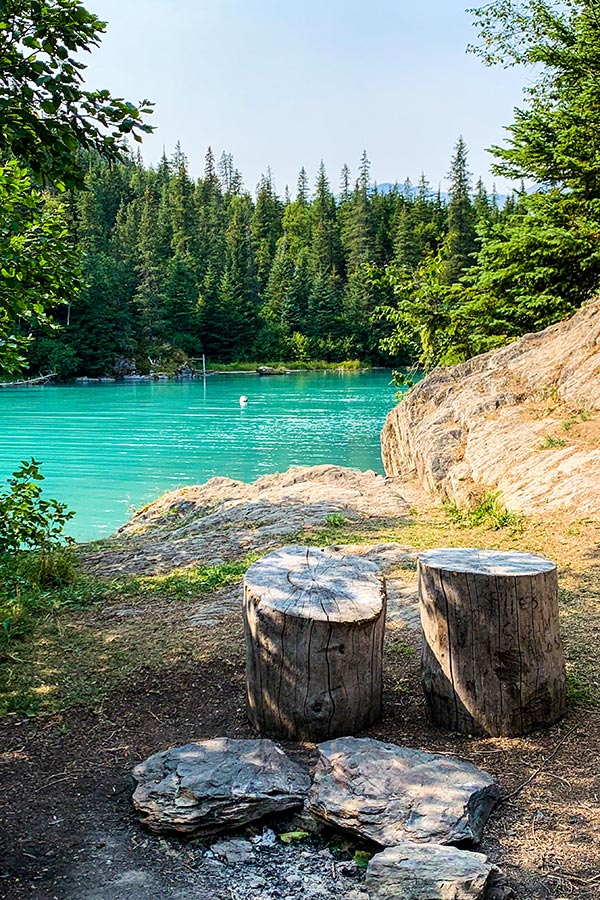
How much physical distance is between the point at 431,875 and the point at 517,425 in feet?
25.0

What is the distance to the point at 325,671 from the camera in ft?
11.9

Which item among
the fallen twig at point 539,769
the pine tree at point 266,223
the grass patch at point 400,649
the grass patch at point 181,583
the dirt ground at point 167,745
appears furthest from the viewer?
the pine tree at point 266,223

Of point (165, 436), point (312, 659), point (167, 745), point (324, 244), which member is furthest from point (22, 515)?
point (324, 244)

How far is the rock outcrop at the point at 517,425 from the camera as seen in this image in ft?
26.2

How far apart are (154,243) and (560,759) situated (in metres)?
77.7

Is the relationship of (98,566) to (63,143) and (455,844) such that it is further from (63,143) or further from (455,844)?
(455,844)

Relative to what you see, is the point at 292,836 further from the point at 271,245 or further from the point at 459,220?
the point at 271,245

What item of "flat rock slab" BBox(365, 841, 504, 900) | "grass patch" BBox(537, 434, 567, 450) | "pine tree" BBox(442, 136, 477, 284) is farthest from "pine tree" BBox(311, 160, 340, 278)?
"flat rock slab" BBox(365, 841, 504, 900)

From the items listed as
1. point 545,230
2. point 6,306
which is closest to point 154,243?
point 545,230

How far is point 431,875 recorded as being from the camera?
2.41 metres

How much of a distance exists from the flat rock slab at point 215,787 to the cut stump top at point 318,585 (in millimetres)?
658

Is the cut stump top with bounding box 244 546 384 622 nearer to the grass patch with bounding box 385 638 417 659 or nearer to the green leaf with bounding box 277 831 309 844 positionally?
the grass patch with bounding box 385 638 417 659

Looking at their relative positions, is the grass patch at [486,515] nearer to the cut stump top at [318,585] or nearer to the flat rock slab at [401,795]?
the cut stump top at [318,585]

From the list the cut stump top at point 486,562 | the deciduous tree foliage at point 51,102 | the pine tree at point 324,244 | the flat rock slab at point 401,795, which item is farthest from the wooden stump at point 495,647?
the pine tree at point 324,244
